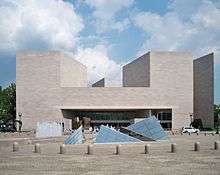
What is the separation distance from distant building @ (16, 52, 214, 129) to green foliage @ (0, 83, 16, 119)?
36.9ft

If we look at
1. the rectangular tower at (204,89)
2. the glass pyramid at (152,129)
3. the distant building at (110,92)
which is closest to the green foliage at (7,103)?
the distant building at (110,92)

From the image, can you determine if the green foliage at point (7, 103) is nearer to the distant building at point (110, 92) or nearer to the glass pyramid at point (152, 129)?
the distant building at point (110, 92)

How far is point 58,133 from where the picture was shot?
73.1 m

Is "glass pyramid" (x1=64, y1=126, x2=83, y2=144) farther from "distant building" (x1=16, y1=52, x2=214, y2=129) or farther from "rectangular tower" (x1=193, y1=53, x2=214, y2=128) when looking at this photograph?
→ "rectangular tower" (x1=193, y1=53, x2=214, y2=128)

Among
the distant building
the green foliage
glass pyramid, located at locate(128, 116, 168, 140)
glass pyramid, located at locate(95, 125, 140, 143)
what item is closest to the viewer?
glass pyramid, located at locate(95, 125, 140, 143)

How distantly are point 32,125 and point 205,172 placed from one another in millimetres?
88734

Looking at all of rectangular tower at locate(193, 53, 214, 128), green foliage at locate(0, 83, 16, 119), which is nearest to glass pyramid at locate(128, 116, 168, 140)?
rectangular tower at locate(193, 53, 214, 128)

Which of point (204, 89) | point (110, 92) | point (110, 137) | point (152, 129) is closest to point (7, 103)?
point (110, 92)

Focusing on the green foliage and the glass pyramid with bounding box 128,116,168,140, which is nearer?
the glass pyramid with bounding box 128,116,168,140

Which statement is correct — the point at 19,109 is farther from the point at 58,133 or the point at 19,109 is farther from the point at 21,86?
the point at 58,133

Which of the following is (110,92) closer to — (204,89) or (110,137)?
(204,89)

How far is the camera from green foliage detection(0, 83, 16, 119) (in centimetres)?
11369

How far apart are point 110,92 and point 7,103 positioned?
2732 centimetres

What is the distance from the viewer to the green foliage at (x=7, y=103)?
114m
